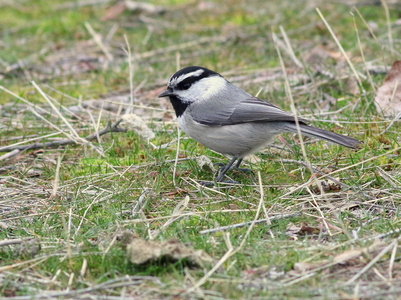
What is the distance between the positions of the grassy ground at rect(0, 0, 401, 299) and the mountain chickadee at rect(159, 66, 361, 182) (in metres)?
0.29

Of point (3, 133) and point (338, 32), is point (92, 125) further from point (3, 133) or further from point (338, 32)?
point (338, 32)

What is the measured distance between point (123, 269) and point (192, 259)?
1.28 feet

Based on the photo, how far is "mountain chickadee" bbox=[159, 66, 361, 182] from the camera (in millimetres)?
4332

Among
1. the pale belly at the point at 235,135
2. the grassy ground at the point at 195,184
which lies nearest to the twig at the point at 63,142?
the grassy ground at the point at 195,184

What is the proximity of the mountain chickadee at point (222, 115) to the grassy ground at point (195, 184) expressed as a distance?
29cm

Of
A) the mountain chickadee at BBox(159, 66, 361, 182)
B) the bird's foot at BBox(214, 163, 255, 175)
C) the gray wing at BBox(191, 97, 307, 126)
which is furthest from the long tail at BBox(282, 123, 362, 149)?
the bird's foot at BBox(214, 163, 255, 175)

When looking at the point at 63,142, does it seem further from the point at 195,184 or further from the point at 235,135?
the point at 235,135

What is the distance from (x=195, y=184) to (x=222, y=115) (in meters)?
0.63

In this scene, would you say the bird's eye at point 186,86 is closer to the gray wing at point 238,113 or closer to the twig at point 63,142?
the gray wing at point 238,113

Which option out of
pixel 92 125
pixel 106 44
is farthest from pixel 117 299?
pixel 106 44

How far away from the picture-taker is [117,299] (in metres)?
2.65

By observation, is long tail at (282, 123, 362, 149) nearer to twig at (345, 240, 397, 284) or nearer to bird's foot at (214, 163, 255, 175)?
bird's foot at (214, 163, 255, 175)

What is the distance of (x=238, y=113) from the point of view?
441 cm

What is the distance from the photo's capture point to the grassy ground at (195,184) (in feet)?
9.33
